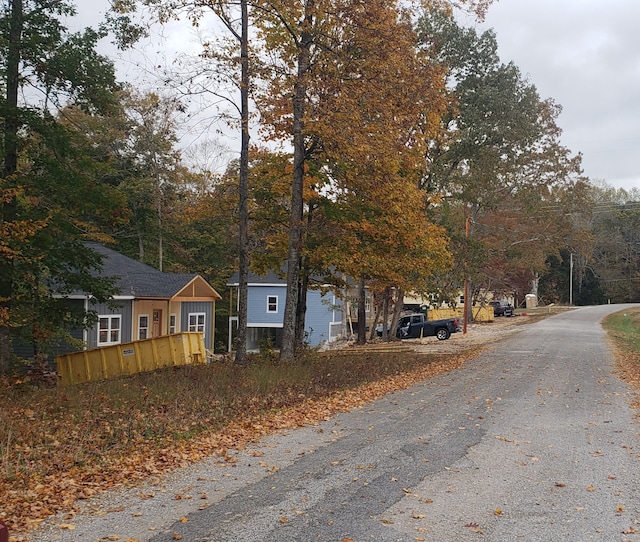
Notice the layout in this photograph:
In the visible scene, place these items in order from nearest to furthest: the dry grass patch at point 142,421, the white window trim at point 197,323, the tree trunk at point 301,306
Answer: the dry grass patch at point 142,421, the tree trunk at point 301,306, the white window trim at point 197,323

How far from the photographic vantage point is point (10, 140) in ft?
50.2

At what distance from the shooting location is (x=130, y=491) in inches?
286

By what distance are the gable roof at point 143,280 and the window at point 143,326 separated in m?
1.24

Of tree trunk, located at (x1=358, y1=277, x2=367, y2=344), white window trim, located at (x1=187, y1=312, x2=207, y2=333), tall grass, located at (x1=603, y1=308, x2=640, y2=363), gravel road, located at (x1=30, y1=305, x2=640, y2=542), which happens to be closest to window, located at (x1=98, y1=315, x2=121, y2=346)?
white window trim, located at (x1=187, y1=312, x2=207, y2=333)

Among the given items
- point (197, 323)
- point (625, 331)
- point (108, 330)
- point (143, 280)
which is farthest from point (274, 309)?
point (625, 331)

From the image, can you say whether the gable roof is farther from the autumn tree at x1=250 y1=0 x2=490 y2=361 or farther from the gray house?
the autumn tree at x1=250 y1=0 x2=490 y2=361

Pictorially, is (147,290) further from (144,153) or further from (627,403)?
(627,403)

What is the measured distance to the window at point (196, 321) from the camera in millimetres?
32312

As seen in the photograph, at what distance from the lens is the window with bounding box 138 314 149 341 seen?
28062 mm

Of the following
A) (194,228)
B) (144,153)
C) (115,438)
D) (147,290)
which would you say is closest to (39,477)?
(115,438)

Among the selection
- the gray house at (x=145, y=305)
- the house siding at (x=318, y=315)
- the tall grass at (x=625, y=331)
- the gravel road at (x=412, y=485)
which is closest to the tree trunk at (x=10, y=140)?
the gray house at (x=145, y=305)

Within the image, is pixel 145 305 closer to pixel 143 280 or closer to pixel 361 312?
pixel 143 280

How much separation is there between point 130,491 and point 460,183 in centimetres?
2447

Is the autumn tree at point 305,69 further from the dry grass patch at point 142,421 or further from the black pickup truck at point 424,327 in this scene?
the black pickup truck at point 424,327
